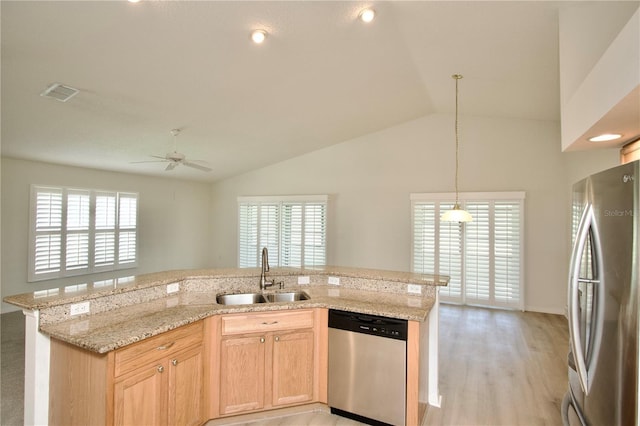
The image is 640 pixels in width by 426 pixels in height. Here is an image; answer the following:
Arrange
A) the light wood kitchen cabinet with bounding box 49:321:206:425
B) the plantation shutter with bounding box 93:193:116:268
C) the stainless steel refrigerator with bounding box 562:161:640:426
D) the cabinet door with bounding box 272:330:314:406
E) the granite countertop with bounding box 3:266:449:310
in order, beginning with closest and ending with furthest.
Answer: the stainless steel refrigerator with bounding box 562:161:640:426
the light wood kitchen cabinet with bounding box 49:321:206:425
the granite countertop with bounding box 3:266:449:310
the cabinet door with bounding box 272:330:314:406
the plantation shutter with bounding box 93:193:116:268

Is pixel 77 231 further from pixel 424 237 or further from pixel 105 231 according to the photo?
pixel 424 237

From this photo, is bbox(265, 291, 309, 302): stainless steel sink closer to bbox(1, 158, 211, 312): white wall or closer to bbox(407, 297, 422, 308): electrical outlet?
bbox(407, 297, 422, 308): electrical outlet

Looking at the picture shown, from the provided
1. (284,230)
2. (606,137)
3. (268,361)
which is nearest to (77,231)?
(284,230)

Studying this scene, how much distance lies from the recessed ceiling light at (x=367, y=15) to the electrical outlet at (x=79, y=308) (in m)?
2.98

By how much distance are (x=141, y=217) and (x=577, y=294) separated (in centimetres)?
754

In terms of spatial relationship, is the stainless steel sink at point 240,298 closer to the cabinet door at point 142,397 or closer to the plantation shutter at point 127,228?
the cabinet door at point 142,397

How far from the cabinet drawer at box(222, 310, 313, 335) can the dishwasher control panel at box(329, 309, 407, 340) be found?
0.68ft

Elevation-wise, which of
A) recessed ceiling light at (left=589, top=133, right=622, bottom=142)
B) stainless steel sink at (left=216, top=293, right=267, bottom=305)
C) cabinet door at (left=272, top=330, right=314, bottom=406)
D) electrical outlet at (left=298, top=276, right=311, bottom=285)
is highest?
recessed ceiling light at (left=589, top=133, right=622, bottom=142)

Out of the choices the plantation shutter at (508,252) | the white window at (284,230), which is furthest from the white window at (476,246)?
the white window at (284,230)

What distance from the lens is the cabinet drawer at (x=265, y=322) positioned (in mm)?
2385

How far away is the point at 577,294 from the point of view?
1.45 m

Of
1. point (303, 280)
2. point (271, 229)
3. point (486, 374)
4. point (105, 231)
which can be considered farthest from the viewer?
point (271, 229)

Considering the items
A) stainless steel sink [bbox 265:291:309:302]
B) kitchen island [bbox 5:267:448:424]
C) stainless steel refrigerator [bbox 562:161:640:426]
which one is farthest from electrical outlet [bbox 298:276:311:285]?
stainless steel refrigerator [bbox 562:161:640:426]

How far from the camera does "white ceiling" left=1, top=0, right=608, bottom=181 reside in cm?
261
